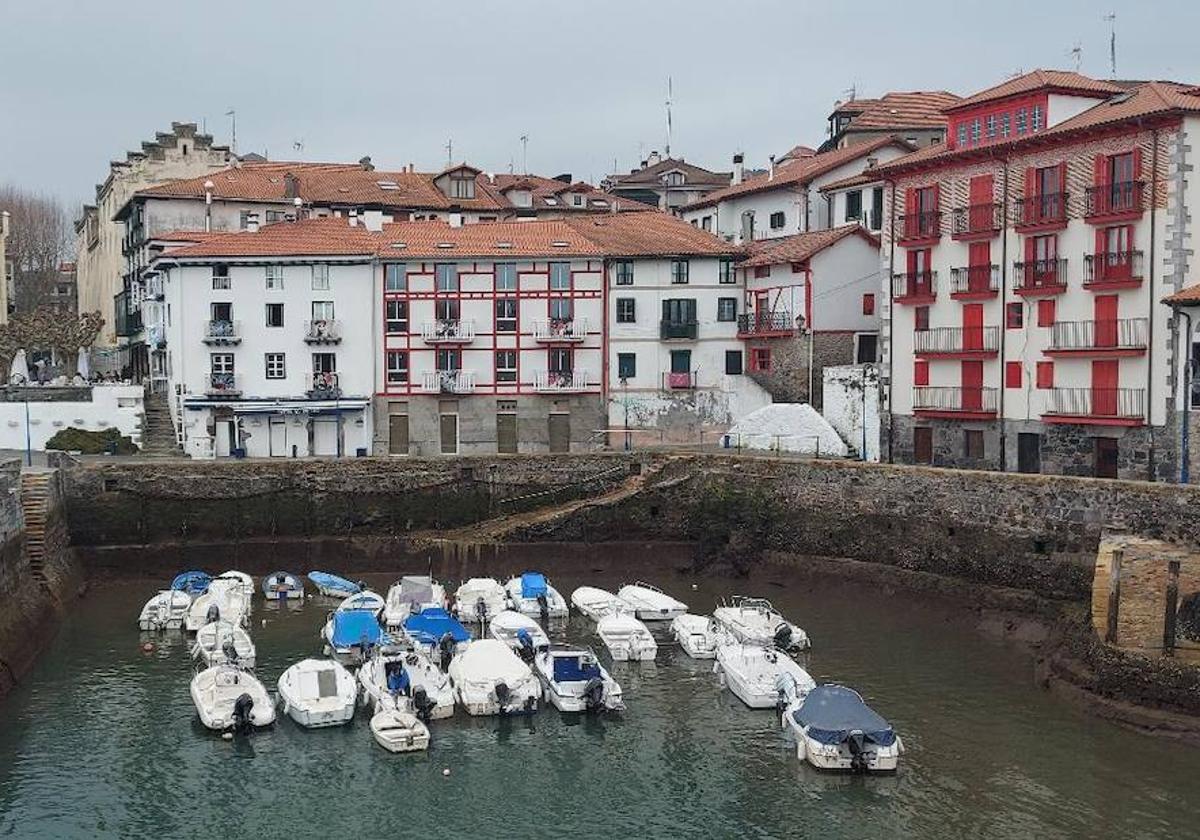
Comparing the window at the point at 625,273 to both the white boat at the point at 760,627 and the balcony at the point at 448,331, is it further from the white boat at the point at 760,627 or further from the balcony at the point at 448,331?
the white boat at the point at 760,627

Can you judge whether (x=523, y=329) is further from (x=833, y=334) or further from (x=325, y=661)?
(x=325, y=661)

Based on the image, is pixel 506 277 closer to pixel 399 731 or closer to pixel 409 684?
pixel 409 684

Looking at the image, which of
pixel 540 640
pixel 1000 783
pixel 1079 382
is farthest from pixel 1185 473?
pixel 540 640

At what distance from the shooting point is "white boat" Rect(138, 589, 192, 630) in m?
44.1

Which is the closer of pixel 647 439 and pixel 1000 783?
pixel 1000 783

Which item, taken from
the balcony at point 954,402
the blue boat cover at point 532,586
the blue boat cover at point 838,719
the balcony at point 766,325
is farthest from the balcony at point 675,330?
the blue boat cover at point 838,719

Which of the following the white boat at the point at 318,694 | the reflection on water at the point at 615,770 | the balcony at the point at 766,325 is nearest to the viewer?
the reflection on water at the point at 615,770

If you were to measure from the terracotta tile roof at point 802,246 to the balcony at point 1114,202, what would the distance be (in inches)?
652

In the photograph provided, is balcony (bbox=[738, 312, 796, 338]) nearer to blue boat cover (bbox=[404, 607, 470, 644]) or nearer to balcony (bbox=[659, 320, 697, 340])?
balcony (bbox=[659, 320, 697, 340])

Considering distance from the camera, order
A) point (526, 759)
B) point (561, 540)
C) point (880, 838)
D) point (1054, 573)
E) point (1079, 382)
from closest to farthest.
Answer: point (880, 838)
point (526, 759)
point (1054, 573)
point (1079, 382)
point (561, 540)

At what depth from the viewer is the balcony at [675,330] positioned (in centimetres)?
6656

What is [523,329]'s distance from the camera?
65.6 m

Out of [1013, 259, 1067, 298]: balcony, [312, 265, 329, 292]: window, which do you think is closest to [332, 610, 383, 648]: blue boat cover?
[312, 265, 329, 292]: window

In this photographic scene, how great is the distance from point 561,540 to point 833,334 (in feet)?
59.5
